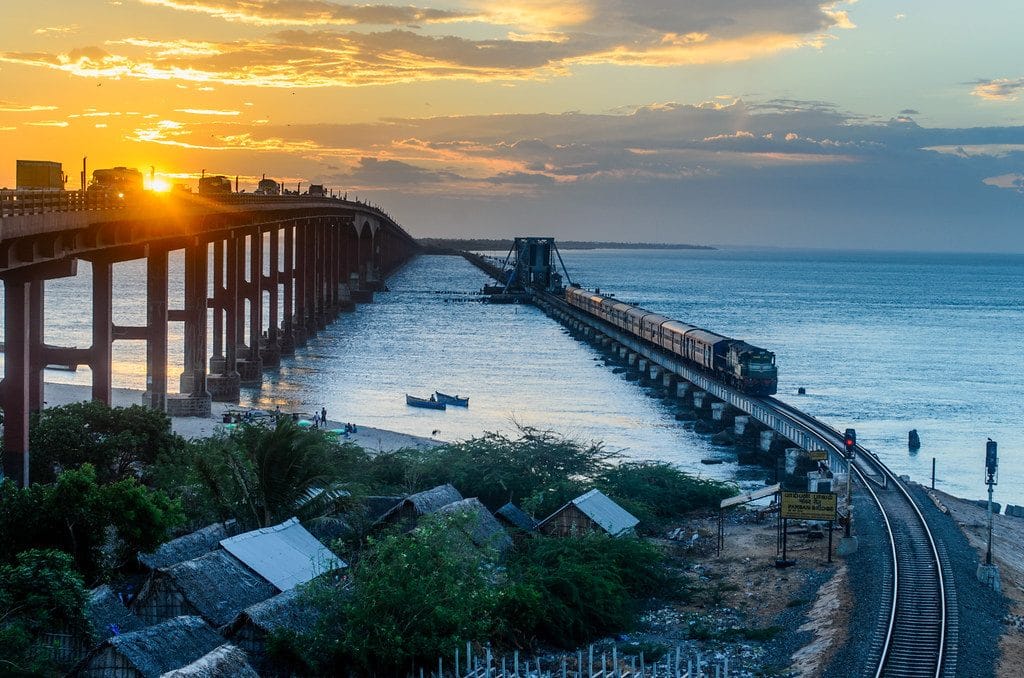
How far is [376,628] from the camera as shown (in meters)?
21.4

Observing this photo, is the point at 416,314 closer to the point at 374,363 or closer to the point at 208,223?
the point at 374,363

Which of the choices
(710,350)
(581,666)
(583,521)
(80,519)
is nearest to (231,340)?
(710,350)

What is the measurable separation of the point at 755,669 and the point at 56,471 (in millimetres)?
20768

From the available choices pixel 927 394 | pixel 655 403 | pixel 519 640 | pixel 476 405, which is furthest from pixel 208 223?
pixel 927 394

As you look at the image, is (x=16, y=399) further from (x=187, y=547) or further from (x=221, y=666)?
(x=221, y=666)

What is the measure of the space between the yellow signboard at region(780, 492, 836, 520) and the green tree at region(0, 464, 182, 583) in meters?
15.6

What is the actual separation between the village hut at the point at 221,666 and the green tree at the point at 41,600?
1.90 metres

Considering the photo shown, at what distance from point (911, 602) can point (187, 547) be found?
15.1 metres

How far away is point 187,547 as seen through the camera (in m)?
25.4

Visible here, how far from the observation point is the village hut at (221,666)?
1878 centimetres

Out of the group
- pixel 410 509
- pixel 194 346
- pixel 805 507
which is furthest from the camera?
pixel 194 346

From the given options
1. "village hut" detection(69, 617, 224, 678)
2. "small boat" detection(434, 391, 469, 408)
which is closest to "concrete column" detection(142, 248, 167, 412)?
"small boat" detection(434, 391, 469, 408)

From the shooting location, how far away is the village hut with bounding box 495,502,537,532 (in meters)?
32.7

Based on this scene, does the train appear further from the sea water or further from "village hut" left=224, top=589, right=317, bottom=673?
"village hut" left=224, top=589, right=317, bottom=673
